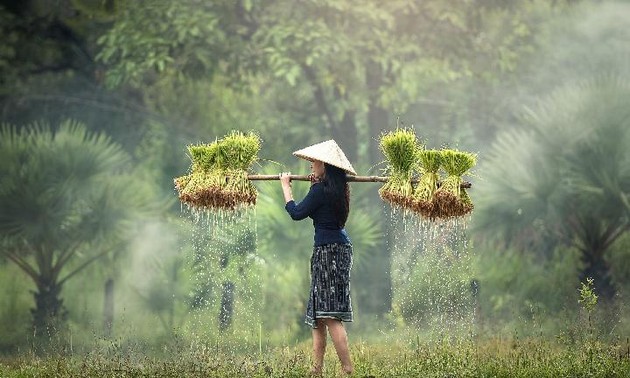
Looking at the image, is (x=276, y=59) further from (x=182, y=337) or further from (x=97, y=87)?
(x=182, y=337)

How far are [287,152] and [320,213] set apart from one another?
1096cm

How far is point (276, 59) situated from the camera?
19406mm

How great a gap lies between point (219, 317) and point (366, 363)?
855 centimetres

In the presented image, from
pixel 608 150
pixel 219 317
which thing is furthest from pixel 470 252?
pixel 219 317

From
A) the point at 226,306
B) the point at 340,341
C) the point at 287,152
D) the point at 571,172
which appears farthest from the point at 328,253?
the point at 287,152

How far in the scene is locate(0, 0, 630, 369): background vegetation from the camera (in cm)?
1723

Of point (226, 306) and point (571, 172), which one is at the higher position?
point (571, 172)

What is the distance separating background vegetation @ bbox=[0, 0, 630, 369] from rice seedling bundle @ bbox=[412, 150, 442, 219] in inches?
253

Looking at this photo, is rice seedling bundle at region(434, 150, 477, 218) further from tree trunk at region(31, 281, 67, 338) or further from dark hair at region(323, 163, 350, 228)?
tree trunk at region(31, 281, 67, 338)

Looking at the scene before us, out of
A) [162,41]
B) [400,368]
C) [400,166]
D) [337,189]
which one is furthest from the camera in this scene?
[162,41]

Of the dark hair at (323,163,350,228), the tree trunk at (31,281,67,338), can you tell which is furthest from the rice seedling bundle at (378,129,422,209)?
the tree trunk at (31,281,67,338)

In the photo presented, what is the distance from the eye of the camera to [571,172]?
58.5 feet

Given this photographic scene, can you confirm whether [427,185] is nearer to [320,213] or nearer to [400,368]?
→ [320,213]

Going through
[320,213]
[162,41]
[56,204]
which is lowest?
[320,213]
